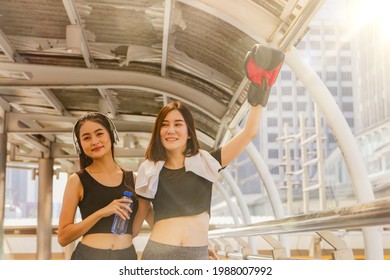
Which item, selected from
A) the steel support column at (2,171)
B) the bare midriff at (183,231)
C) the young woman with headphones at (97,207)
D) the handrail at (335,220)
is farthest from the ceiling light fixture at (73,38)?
the bare midriff at (183,231)

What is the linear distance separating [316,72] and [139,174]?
0.98 m

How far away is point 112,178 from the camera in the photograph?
189 centimetres

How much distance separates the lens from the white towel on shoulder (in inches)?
70.7

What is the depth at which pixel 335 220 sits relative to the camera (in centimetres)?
160

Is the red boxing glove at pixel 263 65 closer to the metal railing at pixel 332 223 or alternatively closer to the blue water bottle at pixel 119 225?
the metal railing at pixel 332 223

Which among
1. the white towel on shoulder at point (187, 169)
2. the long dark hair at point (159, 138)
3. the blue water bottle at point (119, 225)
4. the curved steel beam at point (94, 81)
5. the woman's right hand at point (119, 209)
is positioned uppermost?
the curved steel beam at point (94, 81)

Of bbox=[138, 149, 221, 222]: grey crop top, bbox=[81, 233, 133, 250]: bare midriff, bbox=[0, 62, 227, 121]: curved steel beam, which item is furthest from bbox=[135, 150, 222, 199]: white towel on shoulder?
bbox=[0, 62, 227, 121]: curved steel beam

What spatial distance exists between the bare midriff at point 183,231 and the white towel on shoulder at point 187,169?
9 centimetres

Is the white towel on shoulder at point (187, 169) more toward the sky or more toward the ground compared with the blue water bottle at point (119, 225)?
more toward the sky

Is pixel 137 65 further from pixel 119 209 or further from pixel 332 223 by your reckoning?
pixel 332 223

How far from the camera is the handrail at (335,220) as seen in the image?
130 centimetres

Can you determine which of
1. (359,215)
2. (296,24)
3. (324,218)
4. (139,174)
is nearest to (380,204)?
(359,215)

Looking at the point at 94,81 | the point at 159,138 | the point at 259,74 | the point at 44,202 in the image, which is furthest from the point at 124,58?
the point at 44,202
